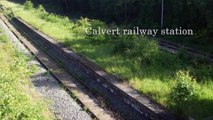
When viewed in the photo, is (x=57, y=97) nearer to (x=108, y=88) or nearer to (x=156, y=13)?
(x=108, y=88)

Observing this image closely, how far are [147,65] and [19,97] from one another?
7660 mm

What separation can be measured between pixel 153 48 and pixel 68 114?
7843 millimetres

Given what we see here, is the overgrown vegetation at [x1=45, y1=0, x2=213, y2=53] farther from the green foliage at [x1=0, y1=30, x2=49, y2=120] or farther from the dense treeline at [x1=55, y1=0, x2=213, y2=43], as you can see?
the green foliage at [x1=0, y1=30, x2=49, y2=120]

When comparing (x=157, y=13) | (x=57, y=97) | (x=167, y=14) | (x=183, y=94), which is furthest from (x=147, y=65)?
(x=157, y=13)

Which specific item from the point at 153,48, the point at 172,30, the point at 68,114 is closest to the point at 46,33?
the point at 172,30

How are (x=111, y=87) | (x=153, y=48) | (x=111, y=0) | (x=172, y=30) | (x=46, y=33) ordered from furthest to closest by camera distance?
1. (x=111, y=0)
2. (x=172, y=30)
3. (x=46, y=33)
4. (x=153, y=48)
5. (x=111, y=87)

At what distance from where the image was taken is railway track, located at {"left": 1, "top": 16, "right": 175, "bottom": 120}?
11.9 m

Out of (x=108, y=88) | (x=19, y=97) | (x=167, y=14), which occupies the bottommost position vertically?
(x=108, y=88)

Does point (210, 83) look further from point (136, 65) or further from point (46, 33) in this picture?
point (46, 33)

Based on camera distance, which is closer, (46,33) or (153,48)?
(153,48)

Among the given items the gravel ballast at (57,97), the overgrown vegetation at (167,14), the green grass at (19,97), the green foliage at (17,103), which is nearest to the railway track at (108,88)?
the gravel ballast at (57,97)

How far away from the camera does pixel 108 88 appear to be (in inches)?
583

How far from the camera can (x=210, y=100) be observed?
38.2 ft

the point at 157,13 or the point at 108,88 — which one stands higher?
the point at 157,13
